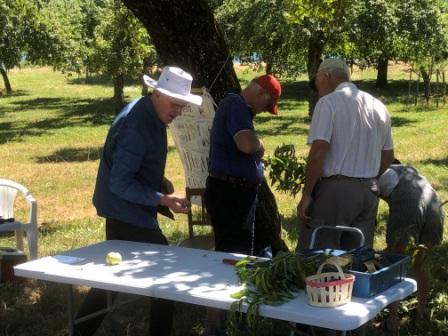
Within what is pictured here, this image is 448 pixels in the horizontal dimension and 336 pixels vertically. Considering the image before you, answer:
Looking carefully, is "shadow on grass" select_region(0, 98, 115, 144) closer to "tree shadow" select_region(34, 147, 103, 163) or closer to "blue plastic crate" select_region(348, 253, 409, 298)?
"tree shadow" select_region(34, 147, 103, 163)

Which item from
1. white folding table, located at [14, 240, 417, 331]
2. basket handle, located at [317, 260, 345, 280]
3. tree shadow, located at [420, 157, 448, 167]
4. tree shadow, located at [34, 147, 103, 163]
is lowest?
tree shadow, located at [34, 147, 103, 163]

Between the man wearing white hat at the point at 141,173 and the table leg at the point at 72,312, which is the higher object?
the man wearing white hat at the point at 141,173

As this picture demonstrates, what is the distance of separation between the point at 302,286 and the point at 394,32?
17.2 meters

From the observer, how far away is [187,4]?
5.11 meters

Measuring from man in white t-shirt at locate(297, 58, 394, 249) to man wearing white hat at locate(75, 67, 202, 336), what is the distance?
2.69ft

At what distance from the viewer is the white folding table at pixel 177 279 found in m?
2.80

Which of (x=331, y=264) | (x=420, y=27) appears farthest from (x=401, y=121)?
(x=331, y=264)

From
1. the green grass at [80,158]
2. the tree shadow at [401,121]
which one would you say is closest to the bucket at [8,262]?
the green grass at [80,158]

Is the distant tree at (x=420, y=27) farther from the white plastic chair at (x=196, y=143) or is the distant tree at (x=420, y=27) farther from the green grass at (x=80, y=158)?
the white plastic chair at (x=196, y=143)

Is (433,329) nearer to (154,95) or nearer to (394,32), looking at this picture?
(154,95)

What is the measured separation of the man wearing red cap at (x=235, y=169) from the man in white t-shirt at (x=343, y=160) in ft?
1.12

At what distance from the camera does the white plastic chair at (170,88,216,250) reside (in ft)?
17.2

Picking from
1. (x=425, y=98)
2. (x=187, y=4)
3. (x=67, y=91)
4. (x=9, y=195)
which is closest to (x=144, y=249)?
(x=187, y=4)

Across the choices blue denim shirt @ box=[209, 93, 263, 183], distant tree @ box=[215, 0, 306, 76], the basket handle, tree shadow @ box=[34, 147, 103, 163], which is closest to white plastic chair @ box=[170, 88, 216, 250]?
blue denim shirt @ box=[209, 93, 263, 183]
